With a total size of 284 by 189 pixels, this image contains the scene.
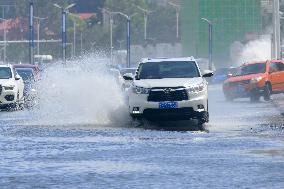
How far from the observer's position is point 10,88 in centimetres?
4353

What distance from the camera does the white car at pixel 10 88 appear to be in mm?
43500

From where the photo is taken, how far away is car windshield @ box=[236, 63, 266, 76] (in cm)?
5269

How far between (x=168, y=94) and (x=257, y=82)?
21448mm

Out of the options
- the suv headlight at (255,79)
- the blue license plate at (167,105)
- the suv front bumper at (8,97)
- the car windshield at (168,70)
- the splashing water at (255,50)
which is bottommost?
the suv front bumper at (8,97)

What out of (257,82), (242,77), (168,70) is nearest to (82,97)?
(168,70)

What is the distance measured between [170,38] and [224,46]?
733 inches

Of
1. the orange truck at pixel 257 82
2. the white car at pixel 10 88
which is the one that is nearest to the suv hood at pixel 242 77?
the orange truck at pixel 257 82

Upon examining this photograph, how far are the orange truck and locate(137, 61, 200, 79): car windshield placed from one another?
19380mm

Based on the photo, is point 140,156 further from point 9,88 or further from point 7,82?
point 7,82

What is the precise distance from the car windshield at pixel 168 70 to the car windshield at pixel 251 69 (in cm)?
2043

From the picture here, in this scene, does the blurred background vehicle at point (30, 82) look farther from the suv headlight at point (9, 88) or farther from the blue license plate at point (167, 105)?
the blue license plate at point (167, 105)

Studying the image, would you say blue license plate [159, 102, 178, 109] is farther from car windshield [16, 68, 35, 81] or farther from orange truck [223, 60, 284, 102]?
orange truck [223, 60, 284, 102]

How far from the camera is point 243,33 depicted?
6560 inches

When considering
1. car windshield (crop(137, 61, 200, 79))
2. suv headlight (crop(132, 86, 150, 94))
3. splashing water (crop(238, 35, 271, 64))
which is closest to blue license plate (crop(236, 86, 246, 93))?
car windshield (crop(137, 61, 200, 79))
